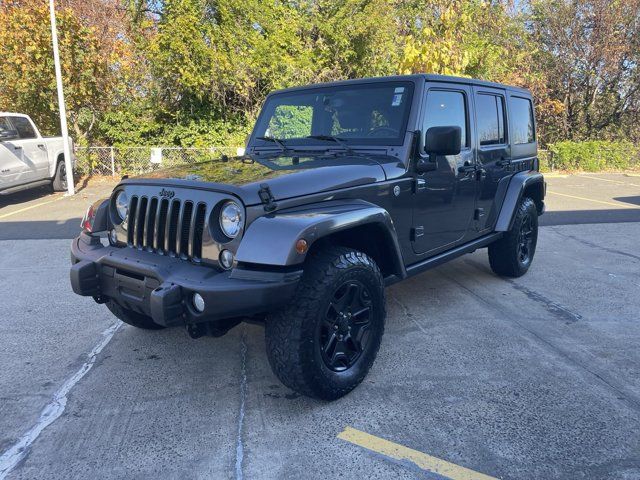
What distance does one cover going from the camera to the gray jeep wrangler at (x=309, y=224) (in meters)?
2.57

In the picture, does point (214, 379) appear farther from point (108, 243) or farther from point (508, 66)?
point (508, 66)

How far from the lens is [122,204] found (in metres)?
3.34

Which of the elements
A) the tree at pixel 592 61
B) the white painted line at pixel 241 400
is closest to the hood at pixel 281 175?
the white painted line at pixel 241 400

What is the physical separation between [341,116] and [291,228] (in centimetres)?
162

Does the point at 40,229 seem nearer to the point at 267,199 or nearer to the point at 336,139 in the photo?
the point at 336,139

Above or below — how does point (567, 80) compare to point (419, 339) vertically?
above

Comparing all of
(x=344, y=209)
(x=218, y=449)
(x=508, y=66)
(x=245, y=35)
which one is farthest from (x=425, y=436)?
(x=508, y=66)

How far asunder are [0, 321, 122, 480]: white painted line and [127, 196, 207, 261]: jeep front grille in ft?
3.33

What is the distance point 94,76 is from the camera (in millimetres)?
14039

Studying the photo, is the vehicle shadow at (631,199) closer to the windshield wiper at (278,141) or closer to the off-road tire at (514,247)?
the off-road tire at (514,247)

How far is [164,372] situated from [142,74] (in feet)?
44.8

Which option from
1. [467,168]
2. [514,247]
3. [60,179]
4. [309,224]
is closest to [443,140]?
[467,168]

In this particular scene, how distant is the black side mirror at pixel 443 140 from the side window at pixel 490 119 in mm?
1205

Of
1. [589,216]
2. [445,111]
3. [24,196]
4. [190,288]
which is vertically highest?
[445,111]
